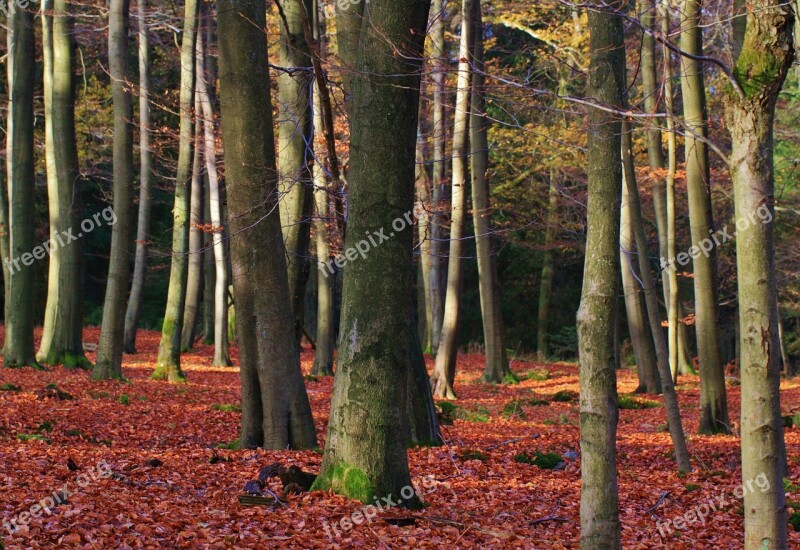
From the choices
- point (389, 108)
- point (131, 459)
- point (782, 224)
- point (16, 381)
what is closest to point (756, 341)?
point (389, 108)

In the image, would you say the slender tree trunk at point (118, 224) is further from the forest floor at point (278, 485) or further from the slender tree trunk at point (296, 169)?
the slender tree trunk at point (296, 169)

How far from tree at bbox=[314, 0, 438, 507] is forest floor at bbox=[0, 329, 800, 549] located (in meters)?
0.39

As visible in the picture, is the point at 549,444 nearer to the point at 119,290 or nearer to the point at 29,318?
the point at 119,290

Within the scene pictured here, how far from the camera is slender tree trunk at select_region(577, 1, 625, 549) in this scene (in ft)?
16.7

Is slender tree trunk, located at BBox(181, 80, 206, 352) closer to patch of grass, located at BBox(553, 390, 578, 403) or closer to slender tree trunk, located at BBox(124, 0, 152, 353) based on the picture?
Result: slender tree trunk, located at BBox(124, 0, 152, 353)

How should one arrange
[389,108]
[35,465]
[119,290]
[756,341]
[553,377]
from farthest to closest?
[553,377] → [119,290] → [35,465] → [389,108] → [756,341]

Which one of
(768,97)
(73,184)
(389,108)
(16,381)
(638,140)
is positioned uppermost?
(638,140)

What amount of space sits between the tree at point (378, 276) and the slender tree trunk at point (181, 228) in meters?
10.0

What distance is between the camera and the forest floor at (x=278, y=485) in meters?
5.45

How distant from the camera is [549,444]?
35.8ft

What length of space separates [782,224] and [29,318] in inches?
862

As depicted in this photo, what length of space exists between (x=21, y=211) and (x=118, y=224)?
2211 mm

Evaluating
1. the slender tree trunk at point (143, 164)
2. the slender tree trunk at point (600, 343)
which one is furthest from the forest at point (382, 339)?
the slender tree trunk at point (143, 164)

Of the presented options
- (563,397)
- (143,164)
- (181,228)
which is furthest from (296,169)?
(563,397)
